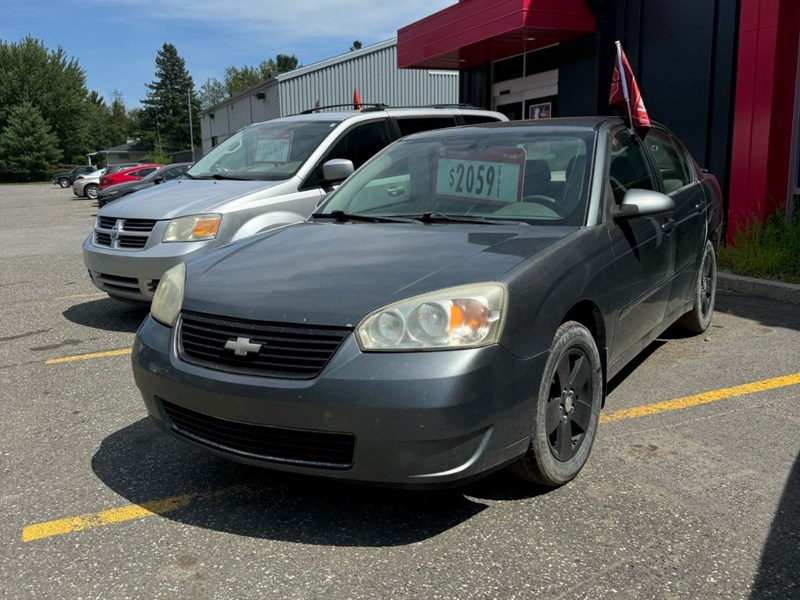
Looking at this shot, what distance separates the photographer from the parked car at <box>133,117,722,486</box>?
2516 millimetres

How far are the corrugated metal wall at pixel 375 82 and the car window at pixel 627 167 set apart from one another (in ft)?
79.7

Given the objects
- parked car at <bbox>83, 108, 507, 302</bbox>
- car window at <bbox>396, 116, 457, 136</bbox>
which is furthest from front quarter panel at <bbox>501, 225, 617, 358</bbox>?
car window at <bbox>396, 116, 457, 136</bbox>

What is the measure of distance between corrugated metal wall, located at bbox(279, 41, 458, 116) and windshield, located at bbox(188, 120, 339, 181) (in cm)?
2148

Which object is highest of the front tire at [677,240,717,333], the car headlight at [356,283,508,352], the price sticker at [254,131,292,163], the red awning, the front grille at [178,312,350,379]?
the red awning

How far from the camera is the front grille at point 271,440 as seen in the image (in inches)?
102

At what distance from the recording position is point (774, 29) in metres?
7.72

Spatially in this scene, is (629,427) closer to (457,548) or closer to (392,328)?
(457,548)

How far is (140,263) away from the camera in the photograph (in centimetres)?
584

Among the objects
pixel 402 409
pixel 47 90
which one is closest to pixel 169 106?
pixel 47 90

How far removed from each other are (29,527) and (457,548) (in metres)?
1.71

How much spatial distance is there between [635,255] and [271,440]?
2081 mm

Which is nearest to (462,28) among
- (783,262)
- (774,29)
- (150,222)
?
(774,29)

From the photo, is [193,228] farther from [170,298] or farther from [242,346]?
[242,346]

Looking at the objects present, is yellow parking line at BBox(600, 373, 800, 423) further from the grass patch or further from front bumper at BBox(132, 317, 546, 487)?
the grass patch
